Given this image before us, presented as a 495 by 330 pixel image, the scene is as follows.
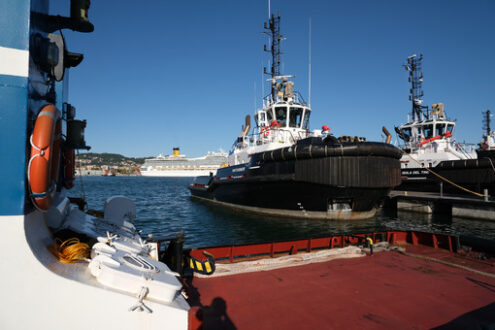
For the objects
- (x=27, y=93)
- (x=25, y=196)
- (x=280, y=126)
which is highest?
(x=280, y=126)

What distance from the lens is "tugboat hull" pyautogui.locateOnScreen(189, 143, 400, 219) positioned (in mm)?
10930

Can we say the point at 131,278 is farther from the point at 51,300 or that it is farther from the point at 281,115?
the point at 281,115

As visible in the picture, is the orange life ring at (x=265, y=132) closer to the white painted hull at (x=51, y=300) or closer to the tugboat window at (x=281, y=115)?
the tugboat window at (x=281, y=115)

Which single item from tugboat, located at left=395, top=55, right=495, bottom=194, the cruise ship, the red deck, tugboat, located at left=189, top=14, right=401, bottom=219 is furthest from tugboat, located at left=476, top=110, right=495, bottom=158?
the cruise ship

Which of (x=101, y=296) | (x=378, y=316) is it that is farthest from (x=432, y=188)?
(x=101, y=296)

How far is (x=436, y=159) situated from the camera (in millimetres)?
19109

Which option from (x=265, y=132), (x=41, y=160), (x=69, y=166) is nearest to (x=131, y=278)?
(x=41, y=160)

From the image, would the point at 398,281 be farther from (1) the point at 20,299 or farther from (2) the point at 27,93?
(2) the point at 27,93

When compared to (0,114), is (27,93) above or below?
above

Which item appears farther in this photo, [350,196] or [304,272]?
[350,196]

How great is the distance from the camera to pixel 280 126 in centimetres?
1702

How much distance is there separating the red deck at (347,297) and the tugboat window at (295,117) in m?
13.1

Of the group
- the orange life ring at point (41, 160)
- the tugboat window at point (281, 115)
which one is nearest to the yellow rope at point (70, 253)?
the orange life ring at point (41, 160)

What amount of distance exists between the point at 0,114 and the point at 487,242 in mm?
6897
